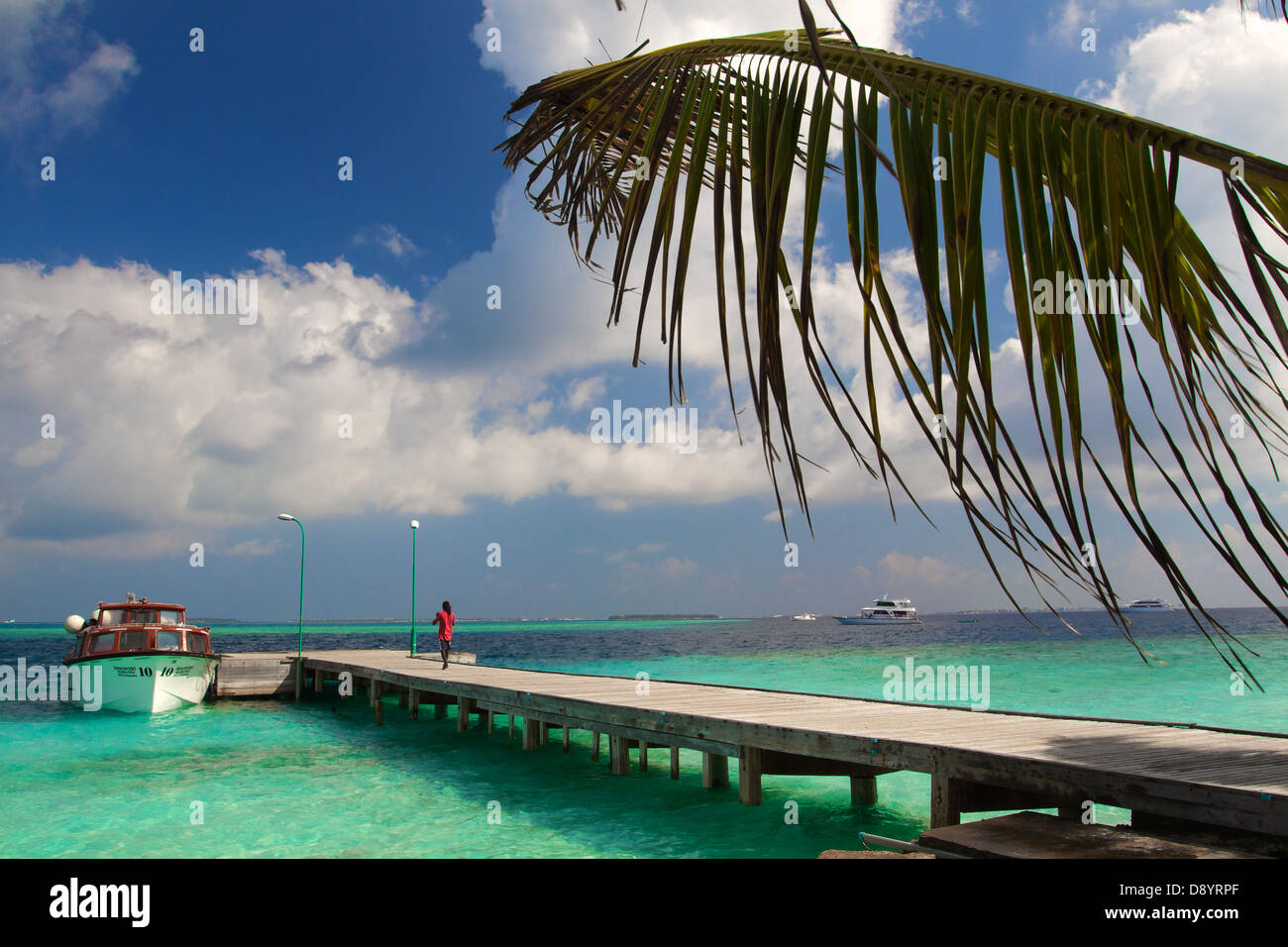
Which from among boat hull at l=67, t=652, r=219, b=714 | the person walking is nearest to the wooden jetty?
the person walking

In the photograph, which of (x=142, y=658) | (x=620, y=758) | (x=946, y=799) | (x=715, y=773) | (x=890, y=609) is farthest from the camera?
(x=890, y=609)

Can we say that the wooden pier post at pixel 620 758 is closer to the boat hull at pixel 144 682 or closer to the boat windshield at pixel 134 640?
the boat hull at pixel 144 682

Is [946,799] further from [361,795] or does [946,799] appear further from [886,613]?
[886,613]

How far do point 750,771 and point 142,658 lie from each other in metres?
19.2

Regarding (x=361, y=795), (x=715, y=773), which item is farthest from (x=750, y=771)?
(x=361, y=795)

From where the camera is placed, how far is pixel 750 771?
10.3 m

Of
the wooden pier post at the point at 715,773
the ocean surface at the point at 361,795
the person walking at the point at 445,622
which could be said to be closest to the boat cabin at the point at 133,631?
the ocean surface at the point at 361,795

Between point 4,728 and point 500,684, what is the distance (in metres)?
15.6

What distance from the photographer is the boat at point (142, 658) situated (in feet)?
74.8

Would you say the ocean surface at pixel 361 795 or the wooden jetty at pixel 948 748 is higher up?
the wooden jetty at pixel 948 748

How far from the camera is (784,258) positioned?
5.46 ft
